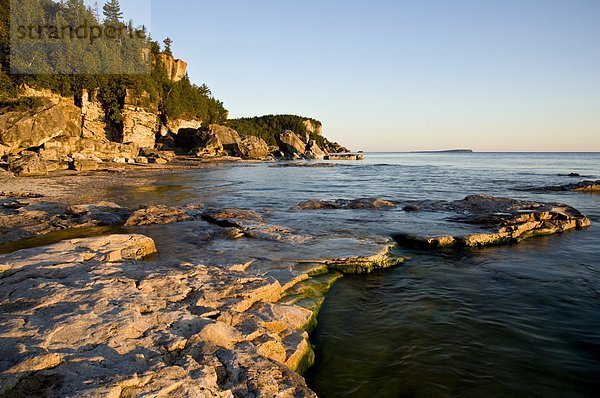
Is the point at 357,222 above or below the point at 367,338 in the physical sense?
above

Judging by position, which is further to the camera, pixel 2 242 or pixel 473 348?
pixel 2 242

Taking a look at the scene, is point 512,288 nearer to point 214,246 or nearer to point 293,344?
point 293,344

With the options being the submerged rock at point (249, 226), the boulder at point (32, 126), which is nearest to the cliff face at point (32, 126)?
the boulder at point (32, 126)

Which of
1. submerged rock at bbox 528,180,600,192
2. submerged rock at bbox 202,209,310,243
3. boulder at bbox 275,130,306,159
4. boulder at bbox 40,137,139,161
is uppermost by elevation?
boulder at bbox 275,130,306,159

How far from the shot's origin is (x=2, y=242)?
991 centimetres

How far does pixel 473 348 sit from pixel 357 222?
8.24 meters

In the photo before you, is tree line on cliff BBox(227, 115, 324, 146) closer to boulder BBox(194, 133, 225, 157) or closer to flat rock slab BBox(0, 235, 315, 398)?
boulder BBox(194, 133, 225, 157)

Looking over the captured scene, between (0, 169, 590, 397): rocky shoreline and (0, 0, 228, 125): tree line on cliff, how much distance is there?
176 feet

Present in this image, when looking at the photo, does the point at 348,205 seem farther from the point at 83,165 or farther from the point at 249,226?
the point at 83,165

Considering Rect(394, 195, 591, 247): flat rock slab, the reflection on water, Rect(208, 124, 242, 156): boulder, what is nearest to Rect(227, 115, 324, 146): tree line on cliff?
Rect(208, 124, 242, 156): boulder

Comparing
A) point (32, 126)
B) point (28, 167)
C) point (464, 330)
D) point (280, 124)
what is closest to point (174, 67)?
point (32, 126)

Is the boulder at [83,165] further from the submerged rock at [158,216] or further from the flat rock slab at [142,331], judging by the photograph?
the flat rock slab at [142,331]

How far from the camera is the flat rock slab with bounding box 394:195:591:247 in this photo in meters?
10.8

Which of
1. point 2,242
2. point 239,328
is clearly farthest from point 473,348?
point 2,242
